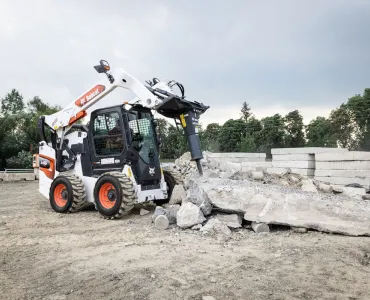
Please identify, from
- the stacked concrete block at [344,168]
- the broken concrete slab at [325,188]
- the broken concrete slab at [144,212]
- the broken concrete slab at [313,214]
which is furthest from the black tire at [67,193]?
the stacked concrete block at [344,168]

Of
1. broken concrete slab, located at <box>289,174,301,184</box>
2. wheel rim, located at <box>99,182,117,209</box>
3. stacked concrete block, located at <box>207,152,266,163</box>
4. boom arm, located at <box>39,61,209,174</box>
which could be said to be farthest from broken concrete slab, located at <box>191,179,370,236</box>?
stacked concrete block, located at <box>207,152,266,163</box>

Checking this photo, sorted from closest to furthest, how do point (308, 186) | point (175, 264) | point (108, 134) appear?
1. point (175, 264)
2. point (108, 134)
3. point (308, 186)

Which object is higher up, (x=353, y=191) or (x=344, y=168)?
(x=344, y=168)

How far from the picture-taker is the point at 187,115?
7266 millimetres

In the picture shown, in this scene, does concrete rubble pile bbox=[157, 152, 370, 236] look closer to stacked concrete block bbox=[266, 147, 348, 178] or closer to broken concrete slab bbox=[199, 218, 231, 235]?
broken concrete slab bbox=[199, 218, 231, 235]

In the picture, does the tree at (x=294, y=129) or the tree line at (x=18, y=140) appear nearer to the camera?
the tree line at (x=18, y=140)

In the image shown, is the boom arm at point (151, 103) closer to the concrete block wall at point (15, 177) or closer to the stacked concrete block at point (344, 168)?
the stacked concrete block at point (344, 168)

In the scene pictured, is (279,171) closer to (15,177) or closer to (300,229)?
(300,229)

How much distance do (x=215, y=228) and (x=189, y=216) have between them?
504 millimetres

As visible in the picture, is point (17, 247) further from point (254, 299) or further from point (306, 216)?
point (306, 216)

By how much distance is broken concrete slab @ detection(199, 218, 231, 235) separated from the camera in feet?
19.3

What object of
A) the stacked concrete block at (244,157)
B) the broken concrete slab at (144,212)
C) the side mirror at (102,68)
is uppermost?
the side mirror at (102,68)

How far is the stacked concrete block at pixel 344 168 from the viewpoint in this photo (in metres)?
9.42

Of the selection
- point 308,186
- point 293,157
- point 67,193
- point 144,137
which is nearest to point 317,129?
point 293,157
